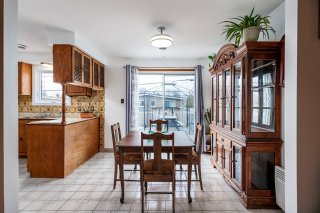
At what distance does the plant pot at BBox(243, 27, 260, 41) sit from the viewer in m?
2.40

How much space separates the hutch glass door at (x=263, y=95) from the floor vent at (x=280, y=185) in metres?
0.47

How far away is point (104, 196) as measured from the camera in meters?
2.77

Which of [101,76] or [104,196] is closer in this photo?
[104,196]

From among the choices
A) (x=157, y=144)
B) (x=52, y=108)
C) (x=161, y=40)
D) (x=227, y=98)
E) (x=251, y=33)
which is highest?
(x=161, y=40)

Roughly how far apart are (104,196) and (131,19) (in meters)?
2.51

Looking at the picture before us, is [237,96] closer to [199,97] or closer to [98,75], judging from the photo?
[199,97]

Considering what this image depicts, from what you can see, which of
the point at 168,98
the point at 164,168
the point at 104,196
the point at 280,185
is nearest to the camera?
the point at 280,185

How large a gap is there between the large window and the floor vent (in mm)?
3285

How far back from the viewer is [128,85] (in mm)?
5250

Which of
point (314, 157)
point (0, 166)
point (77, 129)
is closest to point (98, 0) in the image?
point (0, 166)

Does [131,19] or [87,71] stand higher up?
[131,19]

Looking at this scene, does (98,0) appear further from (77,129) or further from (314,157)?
(314,157)

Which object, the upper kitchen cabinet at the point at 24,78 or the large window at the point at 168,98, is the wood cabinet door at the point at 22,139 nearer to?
the upper kitchen cabinet at the point at 24,78

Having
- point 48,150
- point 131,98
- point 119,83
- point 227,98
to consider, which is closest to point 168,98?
point 131,98
